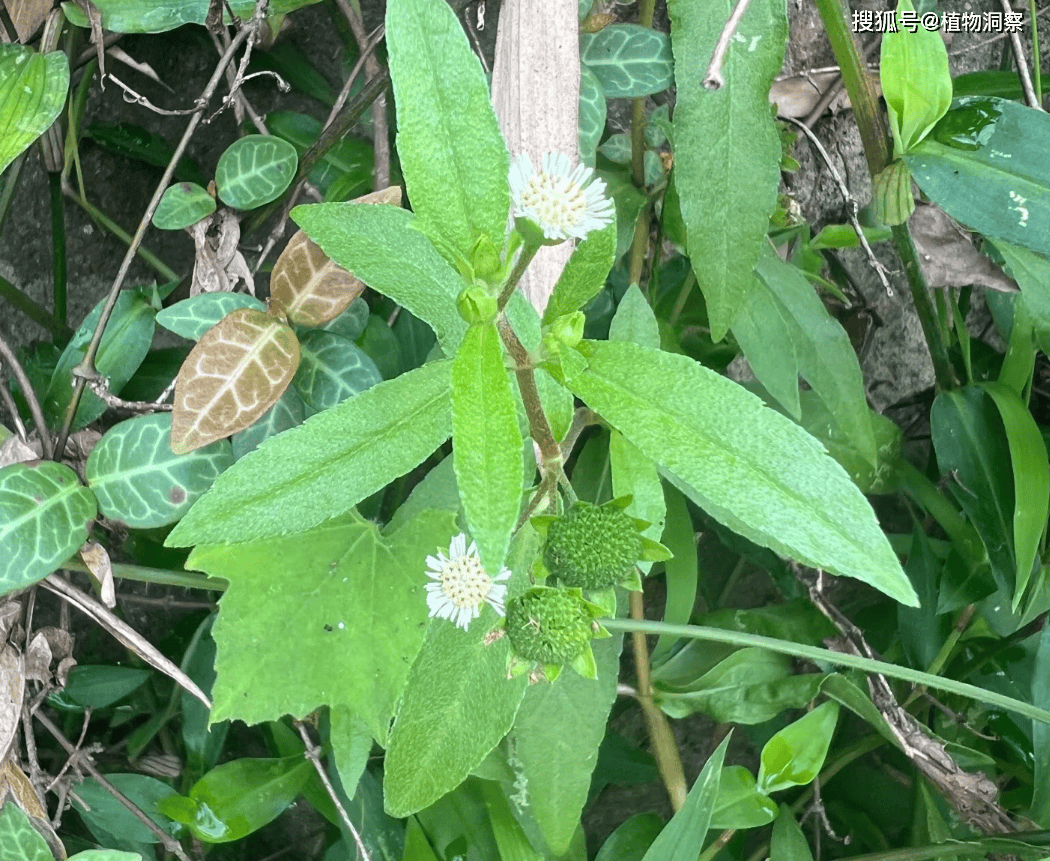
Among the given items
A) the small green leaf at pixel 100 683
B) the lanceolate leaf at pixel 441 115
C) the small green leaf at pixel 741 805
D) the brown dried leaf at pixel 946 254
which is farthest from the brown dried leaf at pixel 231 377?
the brown dried leaf at pixel 946 254

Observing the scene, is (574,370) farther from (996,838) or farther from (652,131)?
(996,838)

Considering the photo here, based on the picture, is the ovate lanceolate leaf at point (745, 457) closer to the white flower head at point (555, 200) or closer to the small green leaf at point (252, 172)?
the white flower head at point (555, 200)

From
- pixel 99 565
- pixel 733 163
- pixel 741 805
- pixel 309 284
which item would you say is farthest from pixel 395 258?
pixel 741 805

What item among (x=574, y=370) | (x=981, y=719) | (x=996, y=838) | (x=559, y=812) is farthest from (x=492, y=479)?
(x=981, y=719)

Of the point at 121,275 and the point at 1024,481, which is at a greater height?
the point at 121,275

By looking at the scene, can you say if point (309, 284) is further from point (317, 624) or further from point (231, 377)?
point (317, 624)
